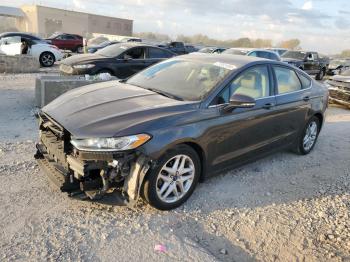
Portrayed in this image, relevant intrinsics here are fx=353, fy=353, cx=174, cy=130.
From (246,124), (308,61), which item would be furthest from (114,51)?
(308,61)

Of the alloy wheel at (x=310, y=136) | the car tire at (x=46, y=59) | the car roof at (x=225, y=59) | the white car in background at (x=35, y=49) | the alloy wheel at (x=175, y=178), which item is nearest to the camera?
the alloy wheel at (x=175, y=178)

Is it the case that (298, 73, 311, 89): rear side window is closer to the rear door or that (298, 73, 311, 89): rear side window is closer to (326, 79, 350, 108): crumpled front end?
the rear door

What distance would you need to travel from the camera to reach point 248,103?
4.04 m

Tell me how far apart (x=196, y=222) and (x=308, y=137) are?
328cm

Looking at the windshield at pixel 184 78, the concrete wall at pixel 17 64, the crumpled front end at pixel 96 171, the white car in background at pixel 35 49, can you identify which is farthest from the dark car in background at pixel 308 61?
the crumpled front end at pixel 96 171

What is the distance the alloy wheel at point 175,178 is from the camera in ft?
12.3

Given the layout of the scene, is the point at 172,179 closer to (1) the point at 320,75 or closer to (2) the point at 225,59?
(2) the point at 225,59

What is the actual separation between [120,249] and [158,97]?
1.81m

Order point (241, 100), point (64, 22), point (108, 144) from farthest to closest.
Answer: point (64, 22), point (241, 100), point (108, 144)

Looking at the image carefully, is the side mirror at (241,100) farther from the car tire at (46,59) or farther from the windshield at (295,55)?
the windshield at (295,55)

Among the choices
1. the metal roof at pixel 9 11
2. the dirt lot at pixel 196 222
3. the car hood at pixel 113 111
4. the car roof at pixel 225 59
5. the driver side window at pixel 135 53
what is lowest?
the dirt lot at pixel 196 222

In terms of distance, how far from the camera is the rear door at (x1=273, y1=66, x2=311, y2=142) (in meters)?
5.12

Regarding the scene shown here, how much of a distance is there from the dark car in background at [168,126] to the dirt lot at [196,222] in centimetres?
29

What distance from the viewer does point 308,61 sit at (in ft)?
62.1
